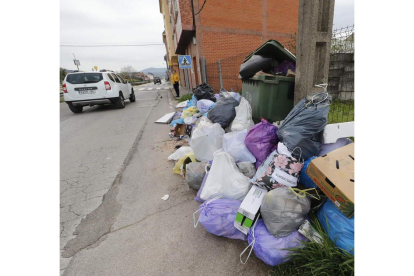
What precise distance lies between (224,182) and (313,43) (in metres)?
1.91

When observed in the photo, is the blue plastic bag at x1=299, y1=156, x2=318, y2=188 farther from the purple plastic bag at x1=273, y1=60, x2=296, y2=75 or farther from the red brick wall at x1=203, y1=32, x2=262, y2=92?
the red brick wall at x1=203, y1=32, x2=262, y2=92

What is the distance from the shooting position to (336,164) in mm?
1315

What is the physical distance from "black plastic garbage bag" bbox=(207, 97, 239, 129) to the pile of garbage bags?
9.7 inches

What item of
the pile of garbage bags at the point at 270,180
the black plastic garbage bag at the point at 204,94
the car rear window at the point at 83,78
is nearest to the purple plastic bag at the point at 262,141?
the pile of garbage bags at the point at 270,180

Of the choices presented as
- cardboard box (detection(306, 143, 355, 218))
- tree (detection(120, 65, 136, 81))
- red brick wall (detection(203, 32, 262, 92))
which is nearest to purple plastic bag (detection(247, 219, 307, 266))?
cardboard box (detection(306, 143, 355, 218))

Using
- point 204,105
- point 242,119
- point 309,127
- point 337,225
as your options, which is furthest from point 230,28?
point 337,225

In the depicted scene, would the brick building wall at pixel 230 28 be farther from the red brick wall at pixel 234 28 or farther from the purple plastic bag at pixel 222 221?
the purple plastic bag at pixel 222 221

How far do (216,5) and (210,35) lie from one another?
51.8 inches

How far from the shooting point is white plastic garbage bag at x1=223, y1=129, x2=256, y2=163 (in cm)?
216

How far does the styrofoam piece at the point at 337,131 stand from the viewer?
5.70 ft

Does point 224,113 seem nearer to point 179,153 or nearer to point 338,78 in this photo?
point 179,153

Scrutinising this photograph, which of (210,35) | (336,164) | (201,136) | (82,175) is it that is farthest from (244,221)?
(210,35)

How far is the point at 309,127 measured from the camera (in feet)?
5.70

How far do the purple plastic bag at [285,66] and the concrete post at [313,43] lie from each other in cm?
58
